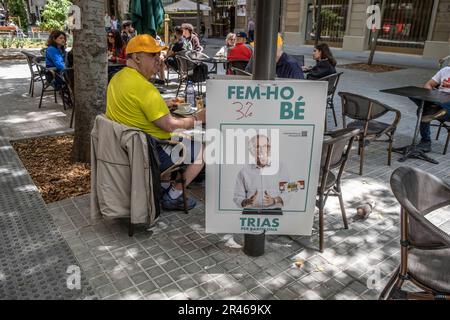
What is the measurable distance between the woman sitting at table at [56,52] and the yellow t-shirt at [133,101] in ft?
15.9

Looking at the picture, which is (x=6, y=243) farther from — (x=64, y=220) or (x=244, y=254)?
(x=244, y=254)

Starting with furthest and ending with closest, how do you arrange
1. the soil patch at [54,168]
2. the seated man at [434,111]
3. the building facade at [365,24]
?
the building facade at [365,24], the seated man at [434,111], the soil patch at [54,168]

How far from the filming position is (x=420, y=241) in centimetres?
200

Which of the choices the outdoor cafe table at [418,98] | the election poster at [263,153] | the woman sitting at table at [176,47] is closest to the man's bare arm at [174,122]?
the election poster at [263,153]

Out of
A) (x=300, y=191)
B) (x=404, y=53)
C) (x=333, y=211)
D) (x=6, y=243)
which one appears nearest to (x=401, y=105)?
(x=333, y=211)

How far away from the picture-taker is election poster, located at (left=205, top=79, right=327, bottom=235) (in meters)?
2.54

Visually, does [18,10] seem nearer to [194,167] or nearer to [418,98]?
[194,167]

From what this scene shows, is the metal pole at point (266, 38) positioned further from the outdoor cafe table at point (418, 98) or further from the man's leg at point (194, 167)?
the outdoor cafe table at point (418, 98)

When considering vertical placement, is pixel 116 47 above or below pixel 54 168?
above

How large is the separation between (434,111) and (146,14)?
4.63 meters

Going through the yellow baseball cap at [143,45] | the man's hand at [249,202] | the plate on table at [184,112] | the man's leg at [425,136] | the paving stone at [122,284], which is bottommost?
the paving stone at [122,284]

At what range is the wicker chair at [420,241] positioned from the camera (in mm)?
1939

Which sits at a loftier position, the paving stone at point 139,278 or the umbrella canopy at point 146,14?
the umbrella canopy at point 146,14
